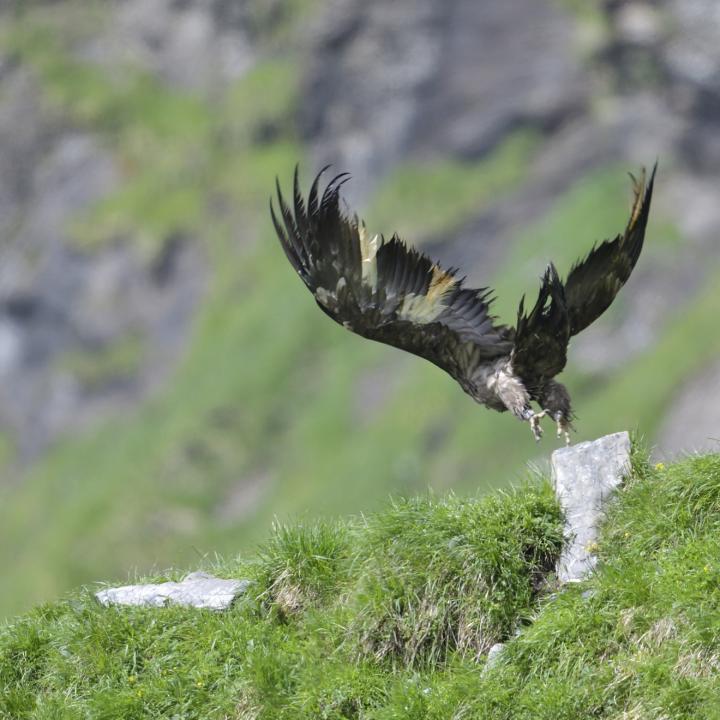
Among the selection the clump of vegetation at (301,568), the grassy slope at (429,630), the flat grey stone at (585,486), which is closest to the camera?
the grassy slope at (429,630)

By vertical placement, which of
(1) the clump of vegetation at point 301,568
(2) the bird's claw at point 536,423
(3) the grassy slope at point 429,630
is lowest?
(3) the grassy slope at point 429,630

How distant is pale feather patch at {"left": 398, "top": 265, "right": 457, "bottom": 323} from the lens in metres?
12.4

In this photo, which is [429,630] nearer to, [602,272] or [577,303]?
[577,303]

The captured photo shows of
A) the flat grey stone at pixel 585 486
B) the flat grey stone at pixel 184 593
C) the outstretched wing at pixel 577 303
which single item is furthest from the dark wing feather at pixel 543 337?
the flat grey stone at pixel 184 593

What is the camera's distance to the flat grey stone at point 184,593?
1202cm

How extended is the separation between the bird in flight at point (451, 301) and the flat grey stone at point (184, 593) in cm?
243

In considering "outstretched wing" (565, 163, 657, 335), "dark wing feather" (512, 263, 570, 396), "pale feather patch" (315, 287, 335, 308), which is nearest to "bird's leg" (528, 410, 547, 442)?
"dark wing feather" (512, 263, 570, 396)

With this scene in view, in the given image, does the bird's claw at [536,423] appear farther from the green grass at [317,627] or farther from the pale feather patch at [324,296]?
the pale feather patch at [324,296]

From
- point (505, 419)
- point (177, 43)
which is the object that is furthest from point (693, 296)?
point (177, 43)

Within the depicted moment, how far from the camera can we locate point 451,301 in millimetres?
12711

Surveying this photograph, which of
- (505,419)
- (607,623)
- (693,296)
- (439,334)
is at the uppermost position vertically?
(693,296)

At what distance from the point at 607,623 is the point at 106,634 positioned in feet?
13.0

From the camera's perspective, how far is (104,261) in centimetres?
15150

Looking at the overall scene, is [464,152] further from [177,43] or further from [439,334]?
[439,334]
